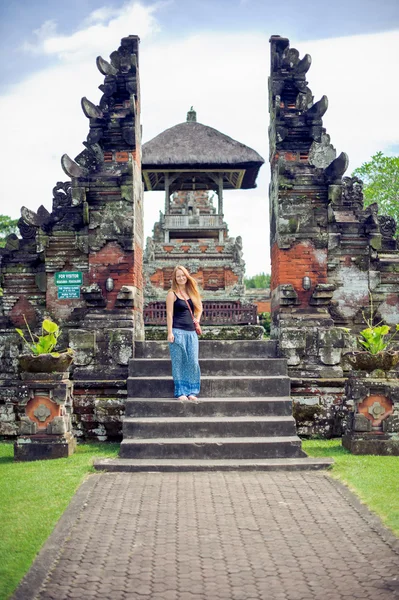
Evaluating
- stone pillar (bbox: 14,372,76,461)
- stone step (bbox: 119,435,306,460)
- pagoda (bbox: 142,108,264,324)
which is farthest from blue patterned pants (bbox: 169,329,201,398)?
pagoda (bbox: 142,108,264,324)

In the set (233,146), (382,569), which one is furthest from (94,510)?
(233,146)

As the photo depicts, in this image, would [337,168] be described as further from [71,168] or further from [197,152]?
[197,152]

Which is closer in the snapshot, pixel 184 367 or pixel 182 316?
pixel 184 367

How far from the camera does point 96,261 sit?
874cm

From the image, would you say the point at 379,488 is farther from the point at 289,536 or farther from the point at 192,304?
the point at 192,304

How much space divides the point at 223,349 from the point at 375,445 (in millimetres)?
2349

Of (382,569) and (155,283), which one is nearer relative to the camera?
(382,569)

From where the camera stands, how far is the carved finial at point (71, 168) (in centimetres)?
880

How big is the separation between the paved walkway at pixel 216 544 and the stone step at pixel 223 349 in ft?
8.30

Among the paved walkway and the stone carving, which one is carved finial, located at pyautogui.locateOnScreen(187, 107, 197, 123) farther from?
the paved walkway

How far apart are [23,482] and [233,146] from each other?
21215 millimetres

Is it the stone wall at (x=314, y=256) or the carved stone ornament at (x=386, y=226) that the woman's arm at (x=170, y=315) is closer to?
the stone wall at (x=314, y=256)

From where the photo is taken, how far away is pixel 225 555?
4.24 metres

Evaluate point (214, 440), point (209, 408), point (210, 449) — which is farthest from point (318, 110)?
point (210, 449)
